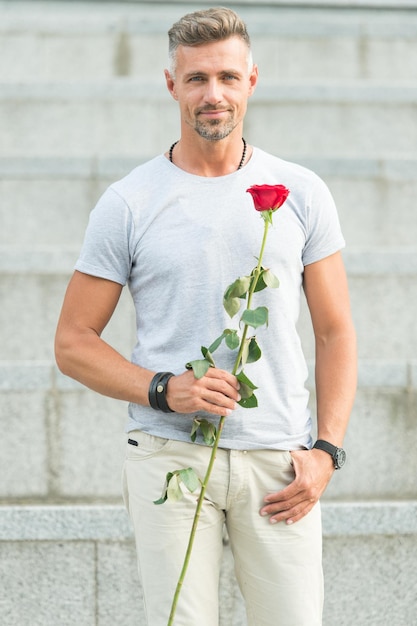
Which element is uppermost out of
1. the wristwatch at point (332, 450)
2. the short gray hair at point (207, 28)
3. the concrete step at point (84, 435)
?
the short gray hair at point (207, 28)

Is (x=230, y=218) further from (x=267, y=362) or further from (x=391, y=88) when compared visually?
(x=391, y=88)

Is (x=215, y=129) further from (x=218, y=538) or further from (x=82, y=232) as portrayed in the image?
(x=82, y=232)

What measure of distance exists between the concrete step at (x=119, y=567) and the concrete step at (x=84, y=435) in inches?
19.0

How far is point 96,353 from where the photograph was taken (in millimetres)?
2594

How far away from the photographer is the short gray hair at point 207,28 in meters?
2.55

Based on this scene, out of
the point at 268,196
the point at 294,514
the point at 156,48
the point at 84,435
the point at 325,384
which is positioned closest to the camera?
the point at 268,196

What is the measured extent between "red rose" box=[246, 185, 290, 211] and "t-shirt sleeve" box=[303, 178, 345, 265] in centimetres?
37

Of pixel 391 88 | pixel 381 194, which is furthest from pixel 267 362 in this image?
pixel 391 88

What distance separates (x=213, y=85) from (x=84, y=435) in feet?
6.55

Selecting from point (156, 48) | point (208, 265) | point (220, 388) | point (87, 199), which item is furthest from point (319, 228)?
point (156, 48)

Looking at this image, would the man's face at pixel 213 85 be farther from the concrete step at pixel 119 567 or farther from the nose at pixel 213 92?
the concrete step at pixel 119 567

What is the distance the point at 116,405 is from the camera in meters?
4.17

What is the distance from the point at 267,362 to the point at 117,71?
480 centimetres

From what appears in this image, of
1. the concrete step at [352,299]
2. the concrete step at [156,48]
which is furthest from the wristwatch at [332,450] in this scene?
the concrete step at [156,48]
